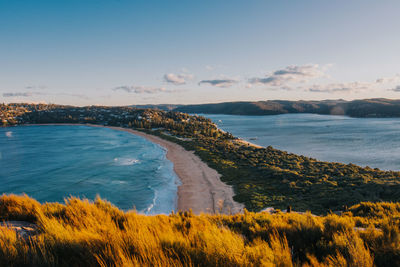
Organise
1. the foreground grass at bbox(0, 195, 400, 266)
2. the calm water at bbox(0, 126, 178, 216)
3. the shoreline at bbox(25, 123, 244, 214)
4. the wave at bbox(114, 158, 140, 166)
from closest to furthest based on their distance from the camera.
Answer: the foreground grass at bbox(0, 195, 400, 266)
the shoreline at bbox(25, 123, 244, 214)
the calm water at bbox(0, 126, 178, 216)
the wave at bbox(114, 158, 140, 166)

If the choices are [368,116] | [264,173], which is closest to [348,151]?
[264,173]

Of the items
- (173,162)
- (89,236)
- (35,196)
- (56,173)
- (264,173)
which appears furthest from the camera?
(173,162)

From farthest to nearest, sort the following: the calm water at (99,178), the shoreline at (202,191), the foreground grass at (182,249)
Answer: the calm water at (99,178) < the shoreline at (202,191) < the foreground grass at (182,249)

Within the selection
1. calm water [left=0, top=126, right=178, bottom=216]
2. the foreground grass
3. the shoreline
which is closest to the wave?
calm water [left=0, top=126, right=178, bottom=216]

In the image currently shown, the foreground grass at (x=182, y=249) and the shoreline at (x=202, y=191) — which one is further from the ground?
the foreground grass at (x=182, y=249)

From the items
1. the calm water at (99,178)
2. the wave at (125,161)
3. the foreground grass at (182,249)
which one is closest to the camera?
the foreground grass at (182,249)

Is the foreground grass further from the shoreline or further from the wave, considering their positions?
the wave

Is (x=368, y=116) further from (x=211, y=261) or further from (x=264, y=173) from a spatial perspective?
(x=211, y=261)

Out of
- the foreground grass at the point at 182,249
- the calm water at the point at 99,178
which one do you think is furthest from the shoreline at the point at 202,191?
the foreground grass at the point at 182,249

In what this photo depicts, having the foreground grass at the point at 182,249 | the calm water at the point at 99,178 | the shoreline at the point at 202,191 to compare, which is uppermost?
the foreground grass at the point at 182,249

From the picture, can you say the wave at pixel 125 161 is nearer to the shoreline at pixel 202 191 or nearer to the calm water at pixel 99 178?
the calm water at pixel 99 178

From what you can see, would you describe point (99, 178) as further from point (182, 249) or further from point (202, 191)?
Answer: point (182, 249)
